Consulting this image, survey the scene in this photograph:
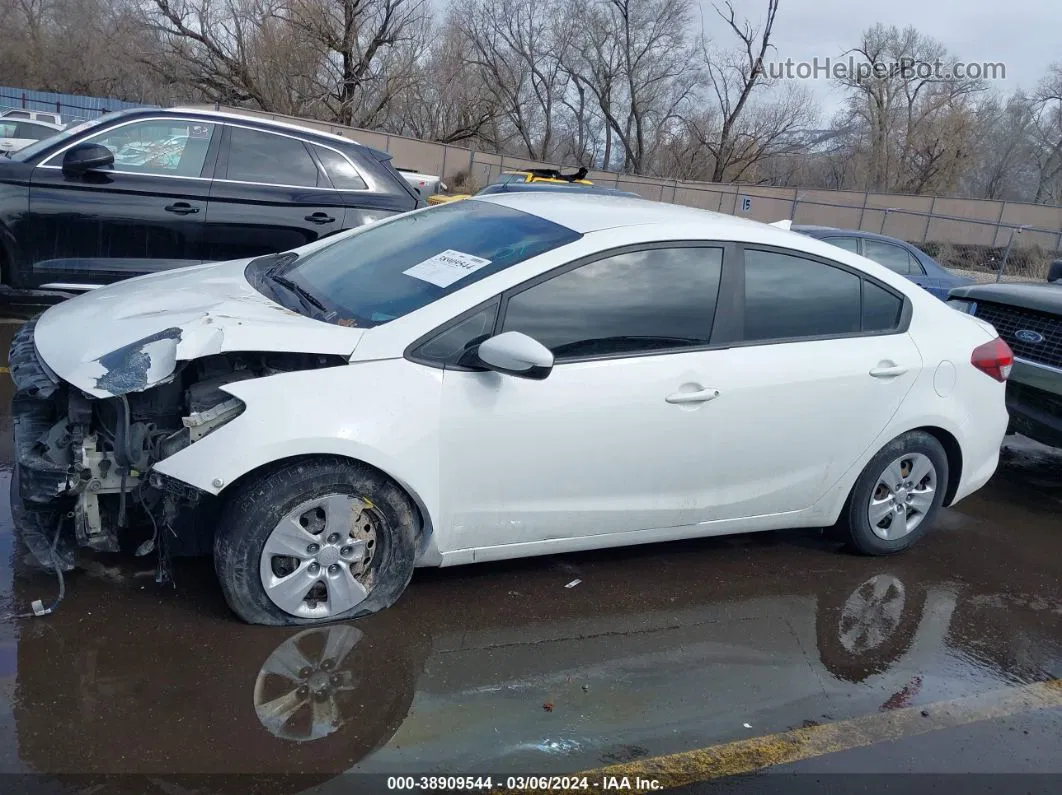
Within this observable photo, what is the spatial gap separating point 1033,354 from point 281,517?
504 centimetres

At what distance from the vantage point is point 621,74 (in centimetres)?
4803

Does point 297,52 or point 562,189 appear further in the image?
point 297,52

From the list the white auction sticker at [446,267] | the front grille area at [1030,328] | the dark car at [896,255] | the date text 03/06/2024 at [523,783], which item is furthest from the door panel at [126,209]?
the dark car at [896,255]

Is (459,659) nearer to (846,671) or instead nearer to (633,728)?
(633,728)

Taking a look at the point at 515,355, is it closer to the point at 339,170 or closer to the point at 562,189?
the point at 339,170

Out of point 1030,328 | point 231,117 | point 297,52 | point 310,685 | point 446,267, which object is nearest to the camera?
point 310,685

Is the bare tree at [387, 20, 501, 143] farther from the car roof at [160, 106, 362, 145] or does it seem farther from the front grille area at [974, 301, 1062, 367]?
the front grille area at [974, 301, 1062, 367]

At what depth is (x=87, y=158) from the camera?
6.58 m

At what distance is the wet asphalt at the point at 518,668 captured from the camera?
2.89 metres

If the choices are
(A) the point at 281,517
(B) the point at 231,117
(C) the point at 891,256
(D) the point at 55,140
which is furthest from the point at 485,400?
(C) the point at 891,256

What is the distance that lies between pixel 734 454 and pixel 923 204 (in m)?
39.0

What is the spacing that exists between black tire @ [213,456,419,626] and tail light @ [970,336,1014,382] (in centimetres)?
296

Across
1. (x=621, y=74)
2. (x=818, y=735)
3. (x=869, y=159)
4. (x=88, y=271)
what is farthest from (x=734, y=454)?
(x=869, y=159)

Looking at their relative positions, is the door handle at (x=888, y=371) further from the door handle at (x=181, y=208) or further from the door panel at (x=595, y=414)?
the door handle at (x=181, y=208)
